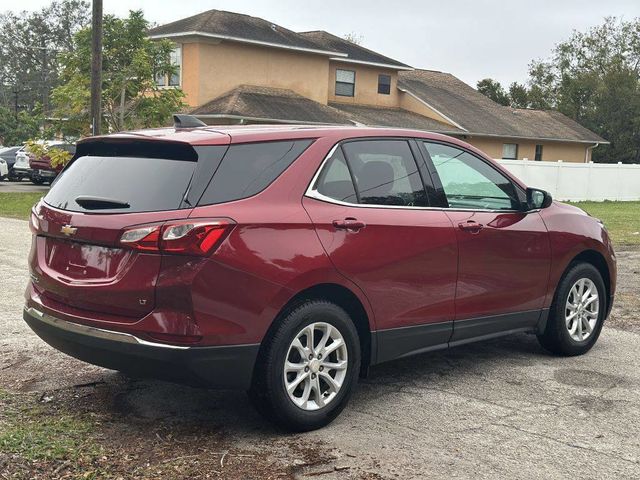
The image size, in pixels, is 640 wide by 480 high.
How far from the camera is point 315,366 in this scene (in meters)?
4.68

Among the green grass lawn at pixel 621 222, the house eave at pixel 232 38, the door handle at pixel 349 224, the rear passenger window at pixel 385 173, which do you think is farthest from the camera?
the house eave at pixel 232 38

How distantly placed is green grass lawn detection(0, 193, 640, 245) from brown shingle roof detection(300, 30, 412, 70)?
12893 mm

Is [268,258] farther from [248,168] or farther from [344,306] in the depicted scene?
[344,306]

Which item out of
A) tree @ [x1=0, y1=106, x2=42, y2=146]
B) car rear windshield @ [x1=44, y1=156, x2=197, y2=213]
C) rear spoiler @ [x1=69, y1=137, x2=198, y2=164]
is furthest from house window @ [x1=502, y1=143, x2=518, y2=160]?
car rear windshield @ [x1=44, y1=156, x2=197, y2=213]

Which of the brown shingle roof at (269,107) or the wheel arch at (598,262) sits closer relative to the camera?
the wheel arch at (598,262)

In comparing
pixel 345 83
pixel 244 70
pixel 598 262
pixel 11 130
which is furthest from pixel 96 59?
pixel 11 130

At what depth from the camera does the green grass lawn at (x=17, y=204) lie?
20.0 m

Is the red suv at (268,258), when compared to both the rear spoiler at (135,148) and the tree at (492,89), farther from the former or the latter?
the tree at (492,89)

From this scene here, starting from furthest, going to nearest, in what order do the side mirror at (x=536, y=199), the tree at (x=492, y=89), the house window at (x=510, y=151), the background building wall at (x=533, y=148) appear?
the tree at (x=492, y=89) → the house window at (x=510, y=151) → the background building wall at (x=533, y=148) → the side mirror at (x=536, y=199)

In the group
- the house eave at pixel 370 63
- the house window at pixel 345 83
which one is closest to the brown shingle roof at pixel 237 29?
the house eave at pixel 370 63

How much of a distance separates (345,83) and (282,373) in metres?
32.8

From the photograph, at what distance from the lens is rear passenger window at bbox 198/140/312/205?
4.42 m

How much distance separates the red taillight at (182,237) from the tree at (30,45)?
8047 centimetres

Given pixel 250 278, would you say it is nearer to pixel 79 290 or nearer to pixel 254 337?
pixel 254 337
